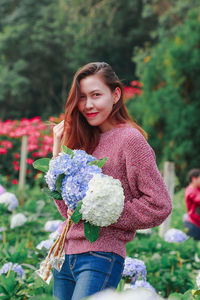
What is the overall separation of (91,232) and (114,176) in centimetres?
28

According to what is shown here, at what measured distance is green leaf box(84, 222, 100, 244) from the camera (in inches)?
65.0

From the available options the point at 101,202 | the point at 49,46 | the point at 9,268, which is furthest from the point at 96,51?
the point at 101,202

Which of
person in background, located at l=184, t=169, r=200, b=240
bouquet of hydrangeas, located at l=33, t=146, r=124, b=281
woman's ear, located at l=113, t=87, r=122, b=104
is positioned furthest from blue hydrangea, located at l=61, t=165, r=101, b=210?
person in background, located at l=184, t=169, r=200, b=240

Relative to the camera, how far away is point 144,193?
1.75 m

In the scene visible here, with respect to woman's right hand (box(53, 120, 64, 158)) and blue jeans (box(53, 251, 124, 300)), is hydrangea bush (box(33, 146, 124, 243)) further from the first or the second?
woman's right hand (box(53, 120, 64, 158))

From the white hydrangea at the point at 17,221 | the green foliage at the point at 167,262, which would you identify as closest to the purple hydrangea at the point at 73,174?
the green foliage at the point at 167,262

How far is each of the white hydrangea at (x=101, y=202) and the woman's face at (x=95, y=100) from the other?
1.34 feet

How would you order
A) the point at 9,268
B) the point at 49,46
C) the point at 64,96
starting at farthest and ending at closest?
1. the point at 64,96
2. the point at 49,46
3. the point at 9,268

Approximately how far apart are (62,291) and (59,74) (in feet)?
64.0

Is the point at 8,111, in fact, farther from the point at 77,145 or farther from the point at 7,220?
the point at 77,145

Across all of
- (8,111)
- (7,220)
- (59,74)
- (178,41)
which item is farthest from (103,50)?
(7,220)

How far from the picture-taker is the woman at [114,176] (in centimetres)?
171

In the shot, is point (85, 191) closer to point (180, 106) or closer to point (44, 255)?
point (44, 255)

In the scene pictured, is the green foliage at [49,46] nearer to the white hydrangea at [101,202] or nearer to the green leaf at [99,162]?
the green leaf at [99,162]
